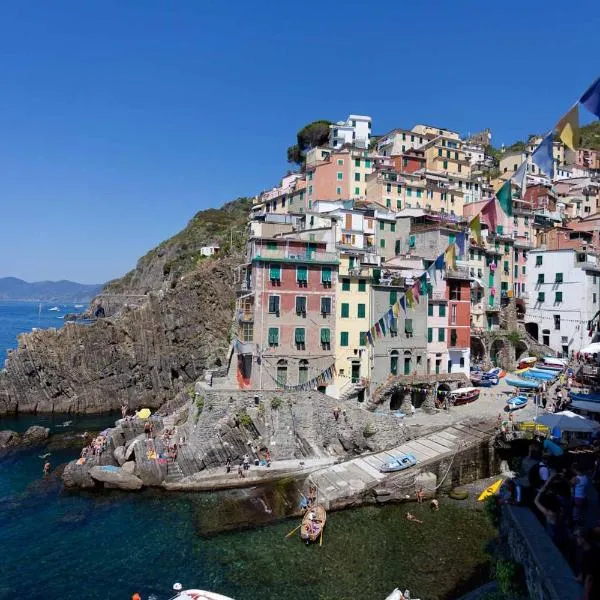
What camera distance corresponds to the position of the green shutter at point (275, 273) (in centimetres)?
3644

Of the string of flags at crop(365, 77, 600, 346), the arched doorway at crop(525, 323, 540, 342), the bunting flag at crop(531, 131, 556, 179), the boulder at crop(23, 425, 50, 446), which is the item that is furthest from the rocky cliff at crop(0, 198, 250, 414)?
the bunting flag at crop(531, 131, 556, 179)

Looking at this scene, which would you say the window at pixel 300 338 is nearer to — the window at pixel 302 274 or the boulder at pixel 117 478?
the window at pixel 302 274

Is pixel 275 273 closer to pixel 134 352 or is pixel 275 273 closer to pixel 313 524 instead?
pixel 313 524

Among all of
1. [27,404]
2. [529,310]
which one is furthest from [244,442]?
[529,310]

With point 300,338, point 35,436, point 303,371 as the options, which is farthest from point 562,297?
point 35,436

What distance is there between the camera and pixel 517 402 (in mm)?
37656

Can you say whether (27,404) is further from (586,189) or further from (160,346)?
(586,189)

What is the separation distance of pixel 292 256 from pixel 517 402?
71.2 feet

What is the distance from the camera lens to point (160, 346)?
5844 centimetres

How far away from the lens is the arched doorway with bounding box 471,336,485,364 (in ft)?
164

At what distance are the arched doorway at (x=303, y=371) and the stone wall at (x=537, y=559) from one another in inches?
919

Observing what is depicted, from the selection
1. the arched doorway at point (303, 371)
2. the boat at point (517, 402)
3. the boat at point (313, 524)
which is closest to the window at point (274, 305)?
the arched doorway at point (303, 371)

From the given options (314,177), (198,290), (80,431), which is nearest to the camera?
(80,431)

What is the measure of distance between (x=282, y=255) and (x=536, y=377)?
2509 centimetres
